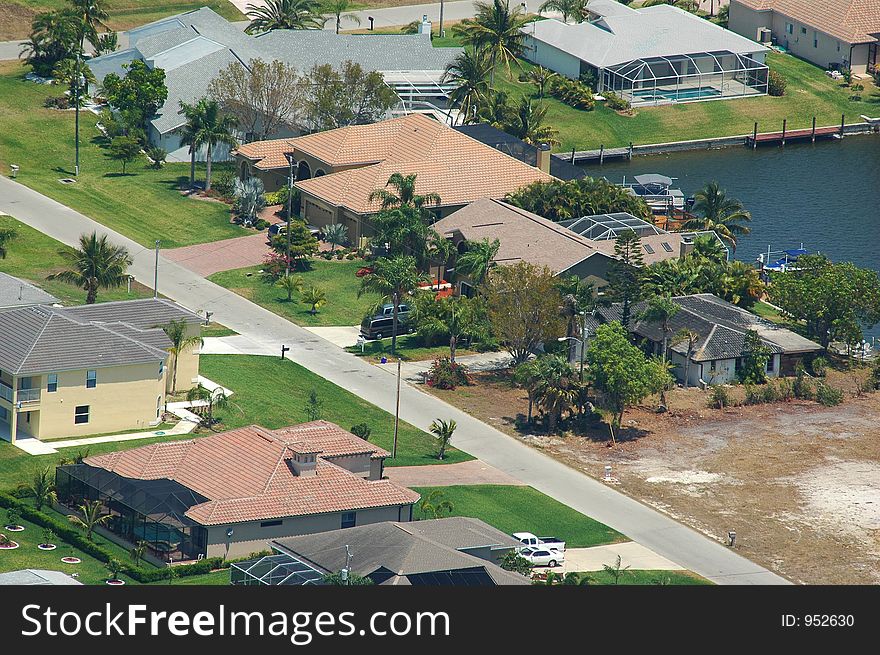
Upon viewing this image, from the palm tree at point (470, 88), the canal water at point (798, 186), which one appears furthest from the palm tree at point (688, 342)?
the palm tree at point (470, 88)

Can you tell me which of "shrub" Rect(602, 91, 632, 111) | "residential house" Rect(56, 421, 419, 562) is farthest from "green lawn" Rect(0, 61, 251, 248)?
"residential house" Rect(56, 421, 419, 562)

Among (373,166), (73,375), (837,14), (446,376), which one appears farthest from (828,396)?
(837,14)

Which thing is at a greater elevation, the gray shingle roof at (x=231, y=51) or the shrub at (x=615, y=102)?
the gray shingle roof at (x=231, y=51)

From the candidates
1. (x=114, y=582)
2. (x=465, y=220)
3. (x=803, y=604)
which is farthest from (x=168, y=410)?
(x=803, y=604)

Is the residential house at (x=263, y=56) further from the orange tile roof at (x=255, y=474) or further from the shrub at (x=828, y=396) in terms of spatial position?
the orange tile roof at (x=255, y=474)

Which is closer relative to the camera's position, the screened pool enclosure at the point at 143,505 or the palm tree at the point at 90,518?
the screened pool enclosure at the point at 143,505

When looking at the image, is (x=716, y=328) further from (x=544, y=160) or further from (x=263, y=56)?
(x=263, y=56)
